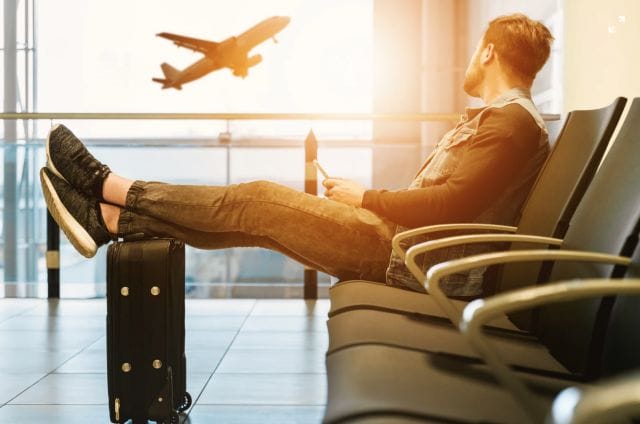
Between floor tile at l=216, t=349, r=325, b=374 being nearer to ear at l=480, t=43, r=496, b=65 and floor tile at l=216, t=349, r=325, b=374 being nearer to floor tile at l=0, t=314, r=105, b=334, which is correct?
floor tile at l=0, t=314, r=105, b=334

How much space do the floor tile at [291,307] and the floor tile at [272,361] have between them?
80cm

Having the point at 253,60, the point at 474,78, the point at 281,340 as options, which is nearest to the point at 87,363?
the point at 281,340

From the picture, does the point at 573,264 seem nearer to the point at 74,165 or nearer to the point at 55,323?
the point at 74,165

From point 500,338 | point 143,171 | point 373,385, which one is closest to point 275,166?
point 143,171

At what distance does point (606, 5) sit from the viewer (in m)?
2.68

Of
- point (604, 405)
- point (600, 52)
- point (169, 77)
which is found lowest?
point (604, 405)

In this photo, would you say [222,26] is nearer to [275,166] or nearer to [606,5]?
[275,166]

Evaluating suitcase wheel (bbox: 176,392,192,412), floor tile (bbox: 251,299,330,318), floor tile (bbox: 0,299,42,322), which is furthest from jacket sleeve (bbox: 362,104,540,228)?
floor tile (bbox: 0,299,42,322)

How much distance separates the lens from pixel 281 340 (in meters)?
2.92

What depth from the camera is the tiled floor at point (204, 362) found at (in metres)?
2.01

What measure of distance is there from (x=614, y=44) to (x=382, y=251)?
129 cm

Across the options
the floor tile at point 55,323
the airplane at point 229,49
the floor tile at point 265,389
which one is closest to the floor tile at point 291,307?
the floor tile at point 55,323

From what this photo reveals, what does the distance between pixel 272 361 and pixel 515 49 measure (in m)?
1.35

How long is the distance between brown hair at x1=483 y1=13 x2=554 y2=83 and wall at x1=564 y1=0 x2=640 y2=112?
0.49 m
